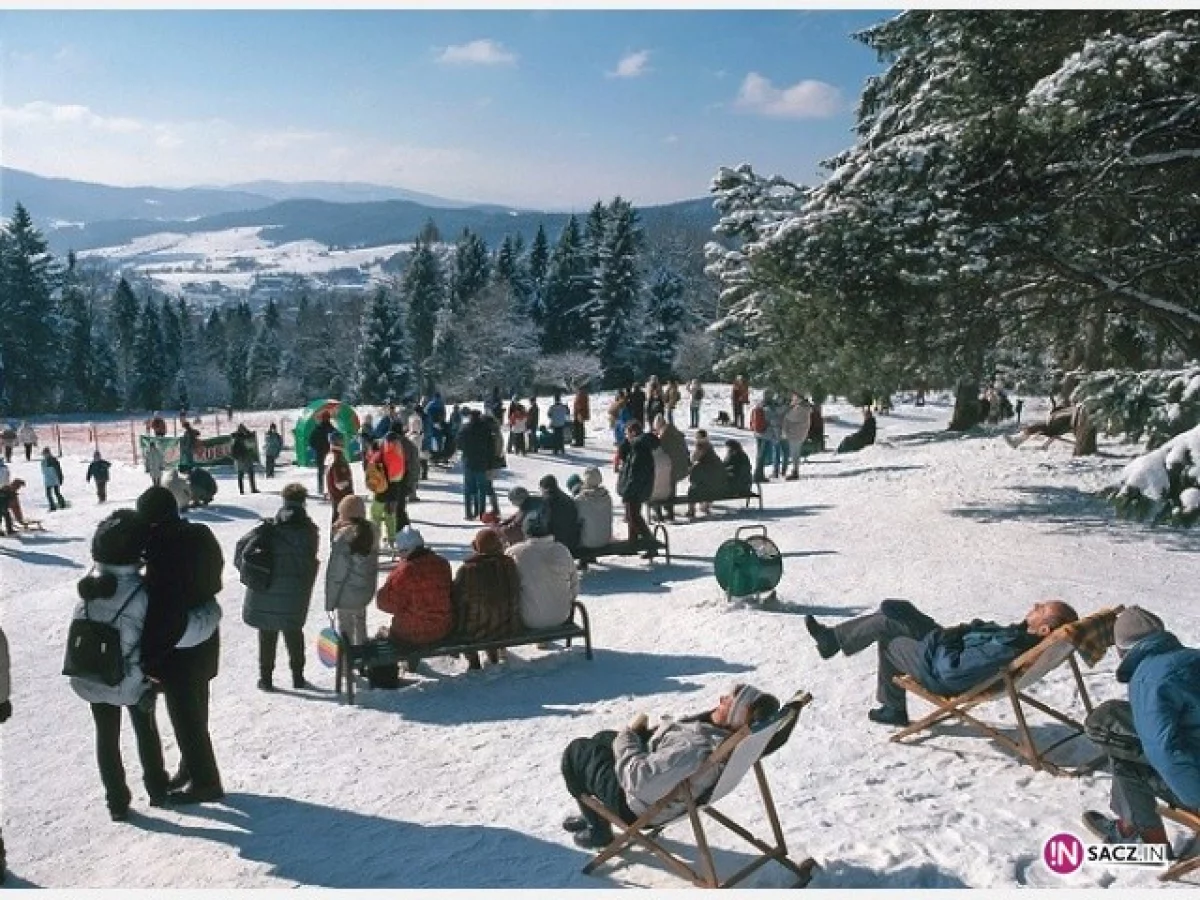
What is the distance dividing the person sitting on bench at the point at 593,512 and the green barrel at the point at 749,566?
2249 millimetres

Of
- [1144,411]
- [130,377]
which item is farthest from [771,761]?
[130,377]

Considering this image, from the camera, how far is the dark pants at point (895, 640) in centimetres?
632

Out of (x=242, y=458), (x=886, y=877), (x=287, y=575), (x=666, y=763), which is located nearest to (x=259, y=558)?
(x=287, y=575)

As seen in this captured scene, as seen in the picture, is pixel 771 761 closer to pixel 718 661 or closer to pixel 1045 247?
pixel 718 661

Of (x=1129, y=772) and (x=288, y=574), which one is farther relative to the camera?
(x=288, y=574)

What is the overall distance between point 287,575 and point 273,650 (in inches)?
30.6

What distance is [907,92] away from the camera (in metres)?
17.8

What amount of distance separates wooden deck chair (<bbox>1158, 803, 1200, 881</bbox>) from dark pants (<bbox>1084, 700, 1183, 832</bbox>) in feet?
0.17

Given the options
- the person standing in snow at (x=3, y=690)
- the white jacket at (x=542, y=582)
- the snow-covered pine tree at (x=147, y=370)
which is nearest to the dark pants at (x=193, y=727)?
the person standing in snow at (x=3, y=690)

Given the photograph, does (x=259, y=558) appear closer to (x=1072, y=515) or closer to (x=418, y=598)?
(x=418, y=598)

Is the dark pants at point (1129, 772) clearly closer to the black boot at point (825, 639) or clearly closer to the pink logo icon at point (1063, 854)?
the pink logo icon at point (1063, 854)

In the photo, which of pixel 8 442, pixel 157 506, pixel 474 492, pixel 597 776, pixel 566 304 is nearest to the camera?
pixel 597 776

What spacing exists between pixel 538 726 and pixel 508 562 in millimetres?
1616

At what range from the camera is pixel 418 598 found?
7730 millimetres
